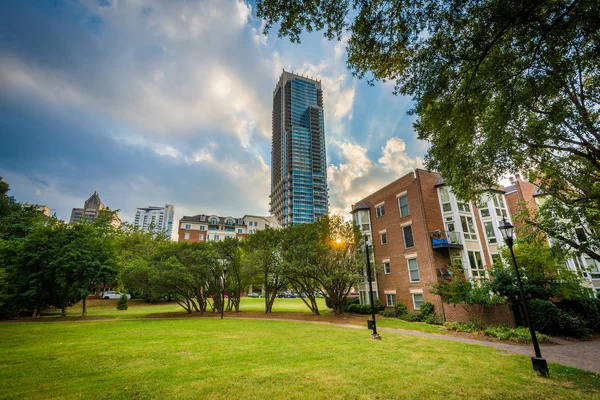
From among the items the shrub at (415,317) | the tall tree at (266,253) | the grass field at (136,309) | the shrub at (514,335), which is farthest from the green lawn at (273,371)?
the grass field at (136,309)

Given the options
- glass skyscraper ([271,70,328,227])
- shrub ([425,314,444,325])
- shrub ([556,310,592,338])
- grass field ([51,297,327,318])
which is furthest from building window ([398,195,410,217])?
glass skyscraper ([271,70,328,227])

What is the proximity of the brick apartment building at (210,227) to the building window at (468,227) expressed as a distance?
4960 centimetres

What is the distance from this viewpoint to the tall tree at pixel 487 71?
242 inches

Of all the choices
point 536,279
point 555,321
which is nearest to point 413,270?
point 536,279

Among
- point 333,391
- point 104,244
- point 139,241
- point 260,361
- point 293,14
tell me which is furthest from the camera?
point 139,241

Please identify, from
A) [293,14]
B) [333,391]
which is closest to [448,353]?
[333,391]

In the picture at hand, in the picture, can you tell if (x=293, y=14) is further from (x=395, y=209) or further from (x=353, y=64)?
(x=395, y=209)

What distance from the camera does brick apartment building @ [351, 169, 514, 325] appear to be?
67.3ft

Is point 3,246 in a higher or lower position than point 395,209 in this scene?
lower

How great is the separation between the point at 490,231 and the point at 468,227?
8.86ft

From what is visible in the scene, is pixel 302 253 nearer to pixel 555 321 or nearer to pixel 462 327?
pixel 462 327

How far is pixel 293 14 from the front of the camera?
6.24 m

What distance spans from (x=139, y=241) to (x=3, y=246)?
80.9 ft

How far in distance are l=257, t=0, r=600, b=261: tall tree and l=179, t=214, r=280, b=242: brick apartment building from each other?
58.4 m
